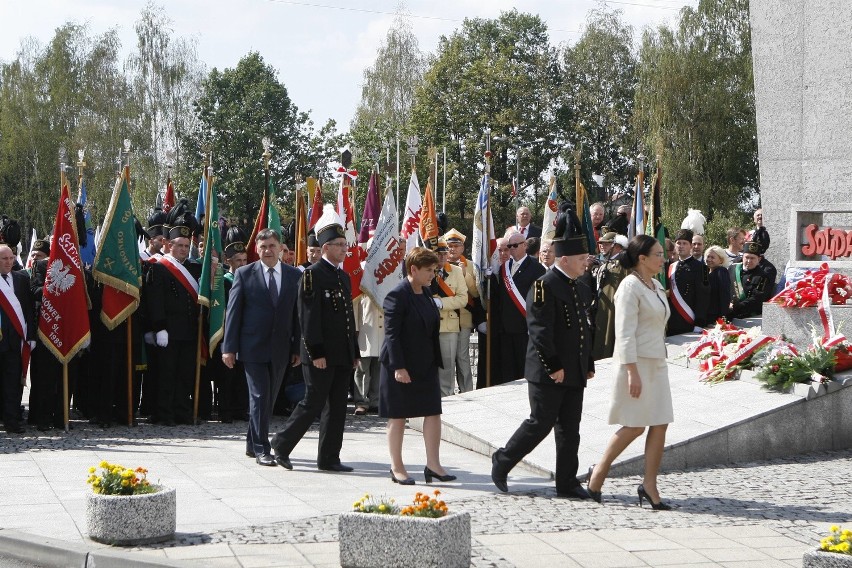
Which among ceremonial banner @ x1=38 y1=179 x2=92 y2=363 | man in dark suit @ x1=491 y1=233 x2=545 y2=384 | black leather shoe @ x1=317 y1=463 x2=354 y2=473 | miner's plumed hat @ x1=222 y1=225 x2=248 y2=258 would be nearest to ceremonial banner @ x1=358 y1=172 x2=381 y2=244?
miner's plumed hat @ x1=222 y1=225 x2=248 y2=258

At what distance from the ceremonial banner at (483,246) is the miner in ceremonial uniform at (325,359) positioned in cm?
454

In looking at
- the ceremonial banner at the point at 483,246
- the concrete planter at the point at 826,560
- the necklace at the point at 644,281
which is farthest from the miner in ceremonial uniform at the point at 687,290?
the concrete planter at the point at 826,560

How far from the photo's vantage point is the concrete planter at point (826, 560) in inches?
216

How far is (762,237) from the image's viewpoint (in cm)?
1530

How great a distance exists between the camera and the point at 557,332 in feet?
28.4

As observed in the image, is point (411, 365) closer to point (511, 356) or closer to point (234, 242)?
point (511, 356)

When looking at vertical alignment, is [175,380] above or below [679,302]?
below

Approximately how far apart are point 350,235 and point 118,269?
318 centimetres

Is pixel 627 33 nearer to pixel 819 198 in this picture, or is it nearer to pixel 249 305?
pixel 819 198

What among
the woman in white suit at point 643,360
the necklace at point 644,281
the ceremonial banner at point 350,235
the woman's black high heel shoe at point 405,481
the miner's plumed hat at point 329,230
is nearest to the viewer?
the woman in white suit at point 643,360

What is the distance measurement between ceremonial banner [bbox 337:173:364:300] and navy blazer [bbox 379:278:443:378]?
3967 mm

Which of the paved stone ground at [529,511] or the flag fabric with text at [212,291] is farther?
the flag fabric with text at [212,291]

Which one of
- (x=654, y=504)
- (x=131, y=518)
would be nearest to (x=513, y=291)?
(x=654, y=504)

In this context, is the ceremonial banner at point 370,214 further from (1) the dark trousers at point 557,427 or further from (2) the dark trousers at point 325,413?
(1) the dark trousers at point 557,427
